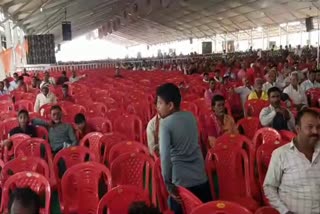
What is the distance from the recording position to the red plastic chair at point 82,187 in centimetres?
480

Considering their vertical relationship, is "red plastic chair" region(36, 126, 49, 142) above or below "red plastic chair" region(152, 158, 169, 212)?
above

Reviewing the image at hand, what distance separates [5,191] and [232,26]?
40.4 m

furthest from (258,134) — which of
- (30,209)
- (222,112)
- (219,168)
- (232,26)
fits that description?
(232,26)

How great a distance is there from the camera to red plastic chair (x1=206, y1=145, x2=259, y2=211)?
5.18 m

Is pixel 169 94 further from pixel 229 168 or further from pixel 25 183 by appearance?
pixel 229 168

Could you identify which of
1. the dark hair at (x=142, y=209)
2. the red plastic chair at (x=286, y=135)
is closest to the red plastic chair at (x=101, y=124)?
the red plastic chair at (x=286, y=135)

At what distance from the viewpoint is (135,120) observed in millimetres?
8102

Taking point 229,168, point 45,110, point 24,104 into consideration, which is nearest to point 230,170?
point 229,168

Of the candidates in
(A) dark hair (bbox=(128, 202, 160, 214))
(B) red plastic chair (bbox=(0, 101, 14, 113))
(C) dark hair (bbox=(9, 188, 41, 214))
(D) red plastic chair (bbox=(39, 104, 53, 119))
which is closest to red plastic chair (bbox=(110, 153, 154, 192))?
(C) dark hair (bbox=(9, 188, 41, 214))

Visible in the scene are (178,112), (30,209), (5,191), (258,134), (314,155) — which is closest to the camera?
(30,209)

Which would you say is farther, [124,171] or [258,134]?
[258,134]

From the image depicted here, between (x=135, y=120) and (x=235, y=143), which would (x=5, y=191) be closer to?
(x=235, y=143)

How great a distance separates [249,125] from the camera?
751 centimetres

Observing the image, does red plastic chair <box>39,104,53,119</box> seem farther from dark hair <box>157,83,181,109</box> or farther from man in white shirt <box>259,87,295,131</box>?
dark hair <box>157,83,181,109</box>
